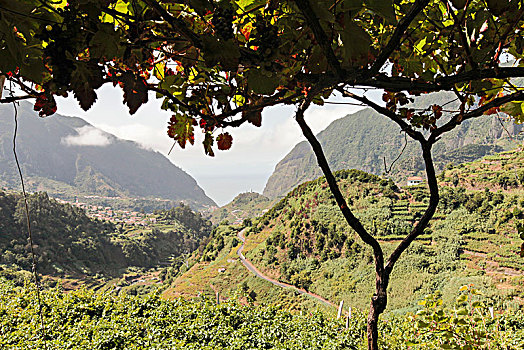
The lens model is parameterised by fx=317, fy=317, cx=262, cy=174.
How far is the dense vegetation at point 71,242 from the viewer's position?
33312mm

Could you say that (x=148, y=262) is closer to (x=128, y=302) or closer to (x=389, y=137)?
(x=128, y=302)

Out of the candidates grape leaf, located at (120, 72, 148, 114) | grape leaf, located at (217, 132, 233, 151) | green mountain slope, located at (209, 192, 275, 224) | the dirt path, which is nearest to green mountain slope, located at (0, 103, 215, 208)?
green mountain slope, located at (209, 192, 275, 224)

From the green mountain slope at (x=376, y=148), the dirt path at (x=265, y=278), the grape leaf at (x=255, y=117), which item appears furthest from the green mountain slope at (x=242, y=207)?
the grape leaf at (x=255, y=117)

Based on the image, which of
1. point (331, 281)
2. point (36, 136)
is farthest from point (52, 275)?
point (36, 136)

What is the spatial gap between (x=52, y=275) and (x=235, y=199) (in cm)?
5160

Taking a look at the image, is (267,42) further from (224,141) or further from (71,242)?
(71,242)

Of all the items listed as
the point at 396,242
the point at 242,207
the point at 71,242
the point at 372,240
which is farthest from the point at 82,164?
the point at 372,240

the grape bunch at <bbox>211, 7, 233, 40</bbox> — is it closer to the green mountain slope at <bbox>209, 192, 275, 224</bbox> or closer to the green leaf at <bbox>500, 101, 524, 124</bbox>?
the green leaf at <bbox>500, 101, 524, 124</bbox>

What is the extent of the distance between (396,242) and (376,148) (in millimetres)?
58530

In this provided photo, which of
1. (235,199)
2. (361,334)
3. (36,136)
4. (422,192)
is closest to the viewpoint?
(361,334)

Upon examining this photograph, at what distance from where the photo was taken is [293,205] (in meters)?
25.9

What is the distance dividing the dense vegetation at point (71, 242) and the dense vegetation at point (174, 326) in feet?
99.6

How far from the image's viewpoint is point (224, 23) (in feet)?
1.18

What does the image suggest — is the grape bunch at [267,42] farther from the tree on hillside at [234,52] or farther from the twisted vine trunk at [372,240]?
the twisted vine trunk at [372,240]
